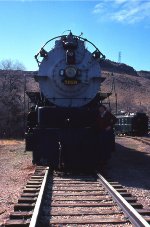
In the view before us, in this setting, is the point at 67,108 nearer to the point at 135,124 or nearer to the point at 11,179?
the point at 11,179

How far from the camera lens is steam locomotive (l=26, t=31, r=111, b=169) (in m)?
12.4

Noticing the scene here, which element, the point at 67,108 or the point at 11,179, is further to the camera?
the point at 67,108

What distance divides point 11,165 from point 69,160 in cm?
337

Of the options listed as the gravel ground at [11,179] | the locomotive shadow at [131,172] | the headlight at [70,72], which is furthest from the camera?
the headlight at [70,72]

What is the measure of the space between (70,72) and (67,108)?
1260 millimetres

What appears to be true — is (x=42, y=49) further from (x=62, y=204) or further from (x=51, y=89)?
(x=62, y=204)

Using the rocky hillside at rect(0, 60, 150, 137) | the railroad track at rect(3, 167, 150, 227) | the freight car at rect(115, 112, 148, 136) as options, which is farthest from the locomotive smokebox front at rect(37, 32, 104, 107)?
the freight car at rect(115, 112, 148, 136)

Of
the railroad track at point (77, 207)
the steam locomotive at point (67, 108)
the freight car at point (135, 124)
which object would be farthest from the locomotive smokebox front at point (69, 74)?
the freight car at point (135, 124)

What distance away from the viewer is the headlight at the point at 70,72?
13438 mm

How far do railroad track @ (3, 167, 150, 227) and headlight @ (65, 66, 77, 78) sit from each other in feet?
14.2

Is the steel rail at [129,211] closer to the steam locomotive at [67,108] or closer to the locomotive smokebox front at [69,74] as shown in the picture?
the steam locomotive at [67,108]

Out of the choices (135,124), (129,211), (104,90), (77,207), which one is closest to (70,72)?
(77,207)

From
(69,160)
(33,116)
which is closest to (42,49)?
(33,116)

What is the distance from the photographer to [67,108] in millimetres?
12977
